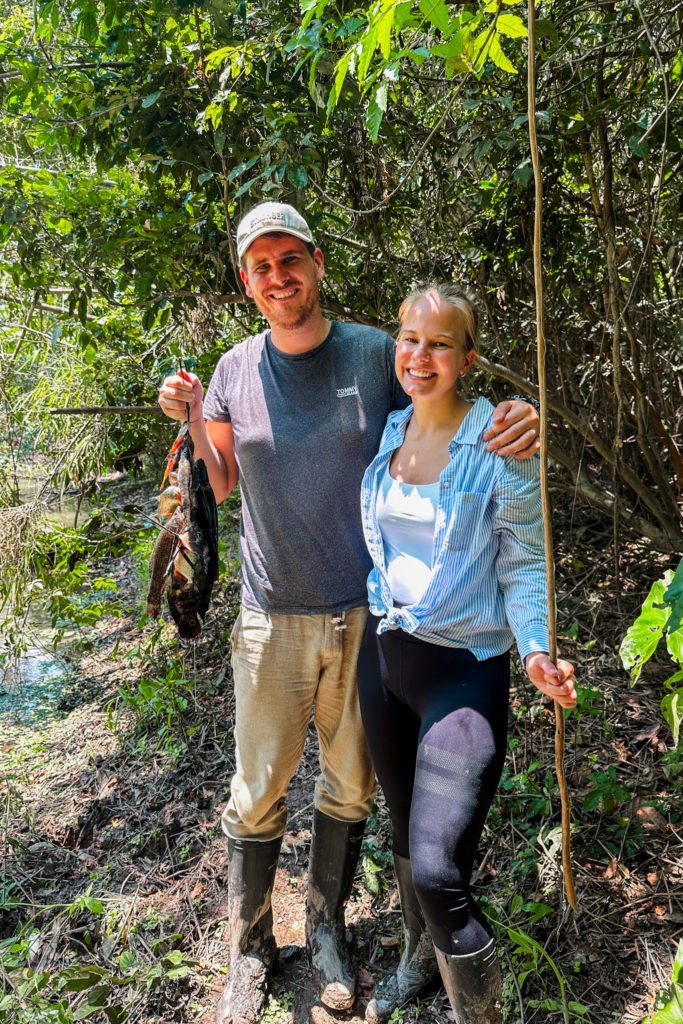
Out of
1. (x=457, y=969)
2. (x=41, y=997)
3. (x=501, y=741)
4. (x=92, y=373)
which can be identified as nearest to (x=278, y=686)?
(x=501, y=741)

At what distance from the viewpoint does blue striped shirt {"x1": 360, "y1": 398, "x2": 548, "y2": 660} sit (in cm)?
191

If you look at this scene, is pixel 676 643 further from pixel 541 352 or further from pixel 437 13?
pixel 437 13

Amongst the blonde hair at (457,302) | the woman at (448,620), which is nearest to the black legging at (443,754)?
the woman at (448,620)

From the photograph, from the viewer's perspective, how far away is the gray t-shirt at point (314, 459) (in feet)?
7.45

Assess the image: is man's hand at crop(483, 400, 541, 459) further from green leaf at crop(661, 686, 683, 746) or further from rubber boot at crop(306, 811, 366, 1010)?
rubber boot at crop(306, 811, 366, 1010)

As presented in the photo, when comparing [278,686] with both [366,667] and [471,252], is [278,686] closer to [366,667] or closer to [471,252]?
[366,667]

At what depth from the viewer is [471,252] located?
391cm

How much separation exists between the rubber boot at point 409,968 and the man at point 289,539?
0.14 metres

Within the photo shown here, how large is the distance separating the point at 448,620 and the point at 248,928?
141 cm

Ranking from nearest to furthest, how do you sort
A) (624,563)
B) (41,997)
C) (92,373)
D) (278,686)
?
(278,686) → (41,997) → (624,563) → (92,373)

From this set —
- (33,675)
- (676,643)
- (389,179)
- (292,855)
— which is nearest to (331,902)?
(292,855)

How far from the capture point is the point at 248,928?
255cm

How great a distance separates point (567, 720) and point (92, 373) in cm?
420

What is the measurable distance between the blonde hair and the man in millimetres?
287
